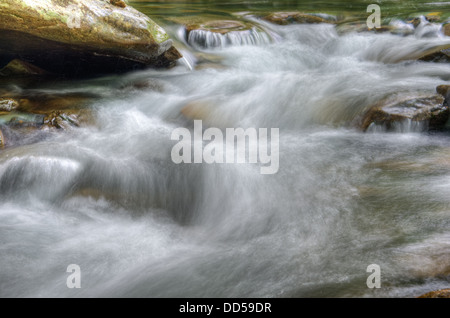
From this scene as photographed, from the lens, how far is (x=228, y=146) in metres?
5.08

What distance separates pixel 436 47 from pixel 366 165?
446cm

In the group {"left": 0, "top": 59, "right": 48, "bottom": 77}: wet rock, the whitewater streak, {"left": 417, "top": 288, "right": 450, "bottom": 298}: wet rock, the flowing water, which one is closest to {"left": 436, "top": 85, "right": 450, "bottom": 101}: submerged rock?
the flowing water

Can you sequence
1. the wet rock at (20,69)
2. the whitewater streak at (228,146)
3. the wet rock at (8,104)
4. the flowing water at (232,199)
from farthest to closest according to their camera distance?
the wet rock at (20,69) → the wet rock at (8,104) → the whitewater streak at (228,146) → the flowing water at (232,199)

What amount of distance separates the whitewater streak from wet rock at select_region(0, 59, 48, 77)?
3419mm

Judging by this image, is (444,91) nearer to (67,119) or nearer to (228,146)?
(228,146)

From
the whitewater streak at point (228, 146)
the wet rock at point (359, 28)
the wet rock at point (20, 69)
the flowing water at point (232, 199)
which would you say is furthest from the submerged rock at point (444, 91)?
the wet rock at point (20, 69)

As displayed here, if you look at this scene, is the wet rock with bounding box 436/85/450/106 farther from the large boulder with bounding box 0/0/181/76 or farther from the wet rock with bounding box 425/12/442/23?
the wet rock with bounding box 425/12/442/23

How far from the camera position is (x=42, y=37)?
5.25 m

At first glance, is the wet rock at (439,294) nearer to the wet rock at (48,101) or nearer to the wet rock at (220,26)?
the wet rock at (48,101)

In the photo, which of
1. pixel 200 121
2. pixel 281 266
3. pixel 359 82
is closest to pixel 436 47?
pixel 359 82

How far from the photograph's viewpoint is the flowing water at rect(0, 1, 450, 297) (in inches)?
107

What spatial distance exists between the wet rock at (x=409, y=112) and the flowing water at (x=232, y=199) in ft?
0.46

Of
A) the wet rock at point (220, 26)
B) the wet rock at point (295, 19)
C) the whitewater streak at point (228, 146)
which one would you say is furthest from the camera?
the wet rock at point (295, 19)

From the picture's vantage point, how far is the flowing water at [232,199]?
2725 mm
